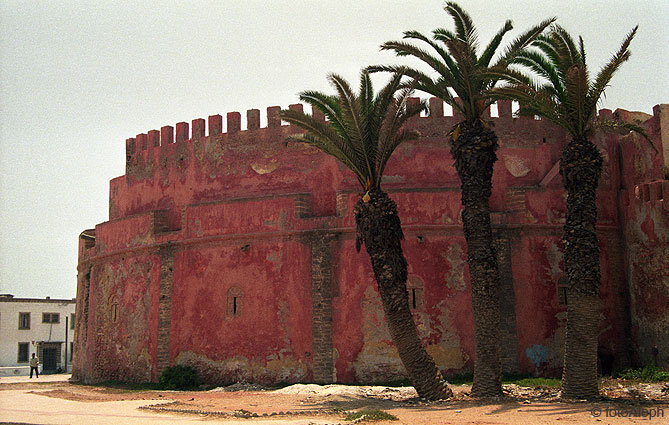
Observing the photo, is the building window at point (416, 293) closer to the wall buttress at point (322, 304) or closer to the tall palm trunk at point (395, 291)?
the wall buttress at point (322, 304)

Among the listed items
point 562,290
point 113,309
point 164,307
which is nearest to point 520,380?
point 562,290

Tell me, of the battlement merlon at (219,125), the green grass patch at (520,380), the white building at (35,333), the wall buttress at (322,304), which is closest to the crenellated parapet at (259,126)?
the battlement merlon at (219,125)

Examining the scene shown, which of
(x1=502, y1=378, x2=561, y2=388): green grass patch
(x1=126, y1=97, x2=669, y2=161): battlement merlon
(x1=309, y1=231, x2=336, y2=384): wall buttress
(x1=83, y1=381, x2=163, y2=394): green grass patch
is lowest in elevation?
(x1=83, y1=381, x2=163, y2=394): green grass patch

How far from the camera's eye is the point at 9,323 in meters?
47.4

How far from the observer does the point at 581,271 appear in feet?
47.6

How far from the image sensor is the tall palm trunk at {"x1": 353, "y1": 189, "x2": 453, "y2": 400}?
1539 cm

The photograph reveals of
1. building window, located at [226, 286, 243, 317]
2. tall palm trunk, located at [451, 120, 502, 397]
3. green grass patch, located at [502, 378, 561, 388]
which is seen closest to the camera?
tall palm trunk, located at [451, 120, 502, 397]

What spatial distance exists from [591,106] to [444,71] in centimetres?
326

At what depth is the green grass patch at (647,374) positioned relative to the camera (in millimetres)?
17355

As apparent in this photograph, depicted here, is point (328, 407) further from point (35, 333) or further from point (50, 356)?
point (35, 333)

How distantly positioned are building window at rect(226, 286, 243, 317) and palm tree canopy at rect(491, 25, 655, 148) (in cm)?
966

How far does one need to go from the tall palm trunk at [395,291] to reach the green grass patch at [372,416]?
261cm

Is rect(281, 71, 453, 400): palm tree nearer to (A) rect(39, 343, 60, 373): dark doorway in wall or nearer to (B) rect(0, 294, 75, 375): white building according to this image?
(B) rect(0, 294, 75, 375): white building

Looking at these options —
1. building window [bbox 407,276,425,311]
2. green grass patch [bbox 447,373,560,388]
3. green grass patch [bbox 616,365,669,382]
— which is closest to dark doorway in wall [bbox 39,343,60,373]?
building window [bbox 407,276,425,311]
